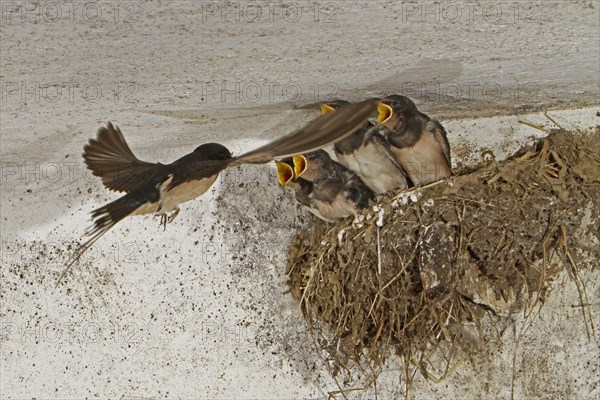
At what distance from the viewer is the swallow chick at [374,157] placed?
268cm

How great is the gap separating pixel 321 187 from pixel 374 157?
0.19 meters

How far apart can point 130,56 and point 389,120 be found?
82 centimetres

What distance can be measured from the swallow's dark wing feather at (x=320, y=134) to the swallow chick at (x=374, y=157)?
914 millimetres

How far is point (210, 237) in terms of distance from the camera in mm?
2891

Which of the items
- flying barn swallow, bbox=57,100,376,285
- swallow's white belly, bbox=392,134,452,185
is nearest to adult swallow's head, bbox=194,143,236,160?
flying barn swallow, bbox=57,100,376,285

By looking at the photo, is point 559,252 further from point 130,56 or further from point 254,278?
point 130,56

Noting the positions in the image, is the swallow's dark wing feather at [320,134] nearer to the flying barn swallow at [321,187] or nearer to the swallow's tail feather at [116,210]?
the swallow's tail feather at [116,210]

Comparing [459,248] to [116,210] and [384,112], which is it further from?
[116,210]

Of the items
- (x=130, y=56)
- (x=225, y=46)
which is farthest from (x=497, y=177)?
(x=130, y=56)

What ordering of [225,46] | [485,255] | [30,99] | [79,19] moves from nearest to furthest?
[79,19] < [225,46] < [30,99] < [485,255]

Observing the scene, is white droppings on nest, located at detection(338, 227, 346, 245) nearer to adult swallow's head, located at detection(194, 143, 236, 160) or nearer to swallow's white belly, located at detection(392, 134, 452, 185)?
swallow's white belly, located at detection(392, 134, 452, 185)

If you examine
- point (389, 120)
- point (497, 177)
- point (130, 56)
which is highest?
point (130, 56)

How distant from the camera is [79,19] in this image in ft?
6.07

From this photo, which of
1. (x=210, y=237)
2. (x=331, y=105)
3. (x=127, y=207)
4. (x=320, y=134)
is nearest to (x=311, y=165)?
(x=331, y=105)
